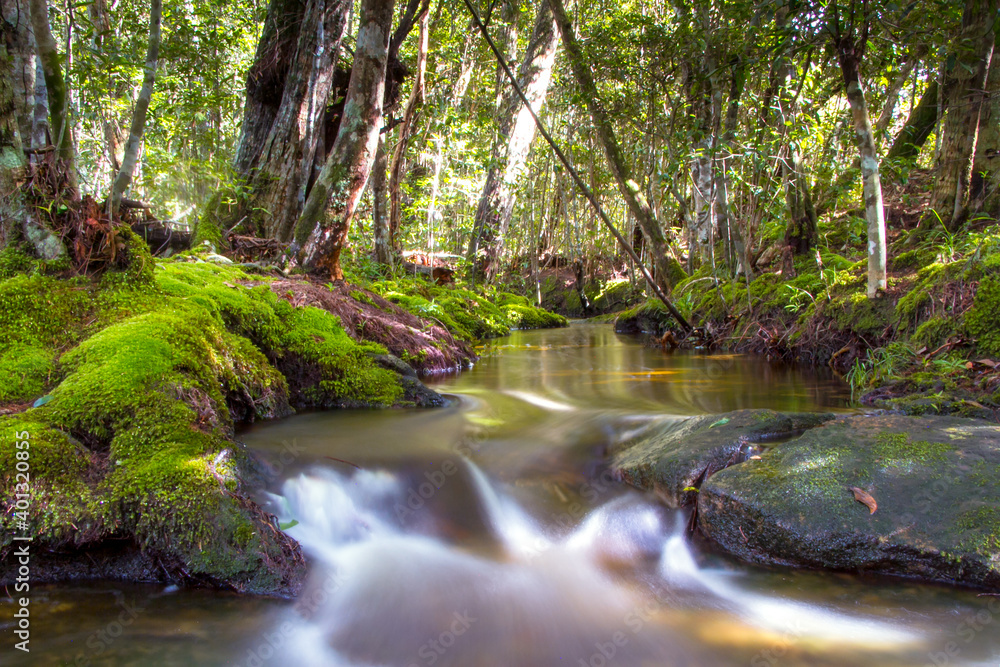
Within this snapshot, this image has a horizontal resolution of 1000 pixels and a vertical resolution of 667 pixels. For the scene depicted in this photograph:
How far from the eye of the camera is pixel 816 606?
2189 mm

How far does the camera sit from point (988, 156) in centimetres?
653

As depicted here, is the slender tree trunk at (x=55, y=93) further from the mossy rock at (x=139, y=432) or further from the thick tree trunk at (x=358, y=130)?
the thick tree trunk at (x=358, y=130)

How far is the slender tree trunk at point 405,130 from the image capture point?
794cm

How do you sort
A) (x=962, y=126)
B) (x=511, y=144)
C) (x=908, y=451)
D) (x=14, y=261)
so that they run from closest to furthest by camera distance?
1. (x=908, y=451)
2. (x=14, y=261)
3. (x=962, y=126)
4. (x=511, y=144)

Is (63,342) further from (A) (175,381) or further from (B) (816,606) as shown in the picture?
(B) (816,606)

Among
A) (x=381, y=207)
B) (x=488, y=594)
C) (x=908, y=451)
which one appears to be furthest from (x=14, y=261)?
(x=381, y=207)

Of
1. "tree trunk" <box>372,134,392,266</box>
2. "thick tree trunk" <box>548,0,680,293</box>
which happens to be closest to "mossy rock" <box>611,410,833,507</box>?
"thick tree trunk" <box>548,0,680,293</box>

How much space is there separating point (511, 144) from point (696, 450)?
11.4 m

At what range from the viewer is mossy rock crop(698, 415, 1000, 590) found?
226cm

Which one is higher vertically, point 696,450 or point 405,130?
point 405,130

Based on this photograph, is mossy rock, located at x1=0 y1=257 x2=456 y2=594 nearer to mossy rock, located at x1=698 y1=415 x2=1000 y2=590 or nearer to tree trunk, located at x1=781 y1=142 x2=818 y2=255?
mossy rock, located at x1=698 y1=415 x2=1000 y2=590

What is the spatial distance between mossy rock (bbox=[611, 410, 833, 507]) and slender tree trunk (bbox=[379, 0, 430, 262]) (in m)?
6.54

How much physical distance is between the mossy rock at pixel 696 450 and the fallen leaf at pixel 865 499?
0.58m

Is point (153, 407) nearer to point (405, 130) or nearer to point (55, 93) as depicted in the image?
point (55, 93)
